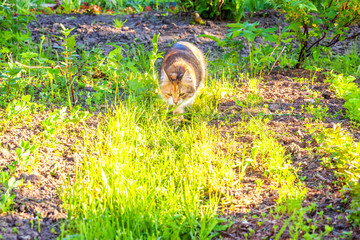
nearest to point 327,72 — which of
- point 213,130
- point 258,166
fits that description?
point 213,130

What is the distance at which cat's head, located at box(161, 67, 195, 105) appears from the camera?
13.7 ft

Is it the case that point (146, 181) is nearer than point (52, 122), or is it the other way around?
point (146, 181)

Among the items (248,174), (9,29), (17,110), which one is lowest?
(248,174)

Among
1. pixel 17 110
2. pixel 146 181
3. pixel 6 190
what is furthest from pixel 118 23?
pixel 6 190

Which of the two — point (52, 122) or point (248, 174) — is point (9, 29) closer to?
point (52, 122)

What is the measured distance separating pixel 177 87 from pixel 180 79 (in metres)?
0.10

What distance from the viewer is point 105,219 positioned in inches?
94.3

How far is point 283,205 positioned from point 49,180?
5.87 feet

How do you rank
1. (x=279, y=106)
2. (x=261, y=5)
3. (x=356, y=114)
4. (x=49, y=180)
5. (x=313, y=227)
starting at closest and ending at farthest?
(x=313, y=227)
(x=49, y=180)
(x=356, y=114)
(x=279, y=106)
(x=261, y=5)

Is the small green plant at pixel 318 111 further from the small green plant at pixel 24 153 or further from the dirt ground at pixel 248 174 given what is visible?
the small green plant at pixel 24 153

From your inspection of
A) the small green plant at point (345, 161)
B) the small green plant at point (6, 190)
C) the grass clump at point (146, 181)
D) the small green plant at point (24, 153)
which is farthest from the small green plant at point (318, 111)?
the small green plant at point (6, 190)

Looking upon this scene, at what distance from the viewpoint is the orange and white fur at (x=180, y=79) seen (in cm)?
421

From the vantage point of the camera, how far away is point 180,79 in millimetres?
4188

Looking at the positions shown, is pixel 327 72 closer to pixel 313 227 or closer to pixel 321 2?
pixel 321 2
